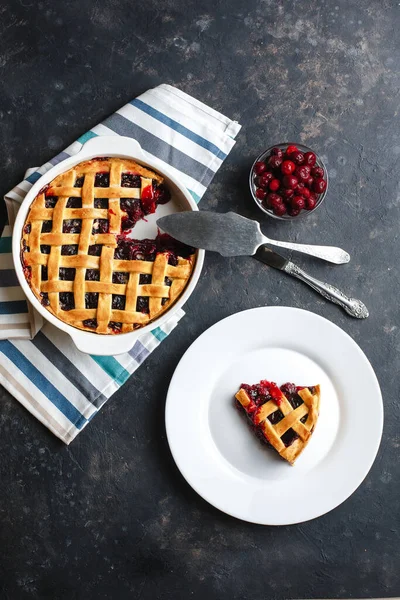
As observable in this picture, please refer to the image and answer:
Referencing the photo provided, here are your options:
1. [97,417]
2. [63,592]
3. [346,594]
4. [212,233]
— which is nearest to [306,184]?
[212,233]

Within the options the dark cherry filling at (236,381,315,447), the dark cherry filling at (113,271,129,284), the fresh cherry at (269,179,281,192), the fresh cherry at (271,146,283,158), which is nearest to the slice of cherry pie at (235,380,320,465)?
the dark cherry filling at (236,381,315,447)

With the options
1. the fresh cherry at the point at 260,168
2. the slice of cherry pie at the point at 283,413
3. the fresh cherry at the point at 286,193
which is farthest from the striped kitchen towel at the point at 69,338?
the slice of cherry pie at the point at 283,413

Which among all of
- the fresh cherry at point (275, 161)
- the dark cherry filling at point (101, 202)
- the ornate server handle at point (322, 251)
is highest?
the fresh cherry at point (275, 161)

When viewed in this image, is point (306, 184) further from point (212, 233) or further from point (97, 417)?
point (97, 417)

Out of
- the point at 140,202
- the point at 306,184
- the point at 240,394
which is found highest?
the point at 306,184

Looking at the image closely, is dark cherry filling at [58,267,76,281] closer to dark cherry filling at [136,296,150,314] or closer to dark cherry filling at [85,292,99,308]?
dark cherry filling at [85,292,99,308]

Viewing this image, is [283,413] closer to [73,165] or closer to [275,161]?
[275,161]

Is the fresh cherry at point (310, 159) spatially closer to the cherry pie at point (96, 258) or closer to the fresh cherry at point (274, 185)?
the fresh cherry at point (274, 185)
